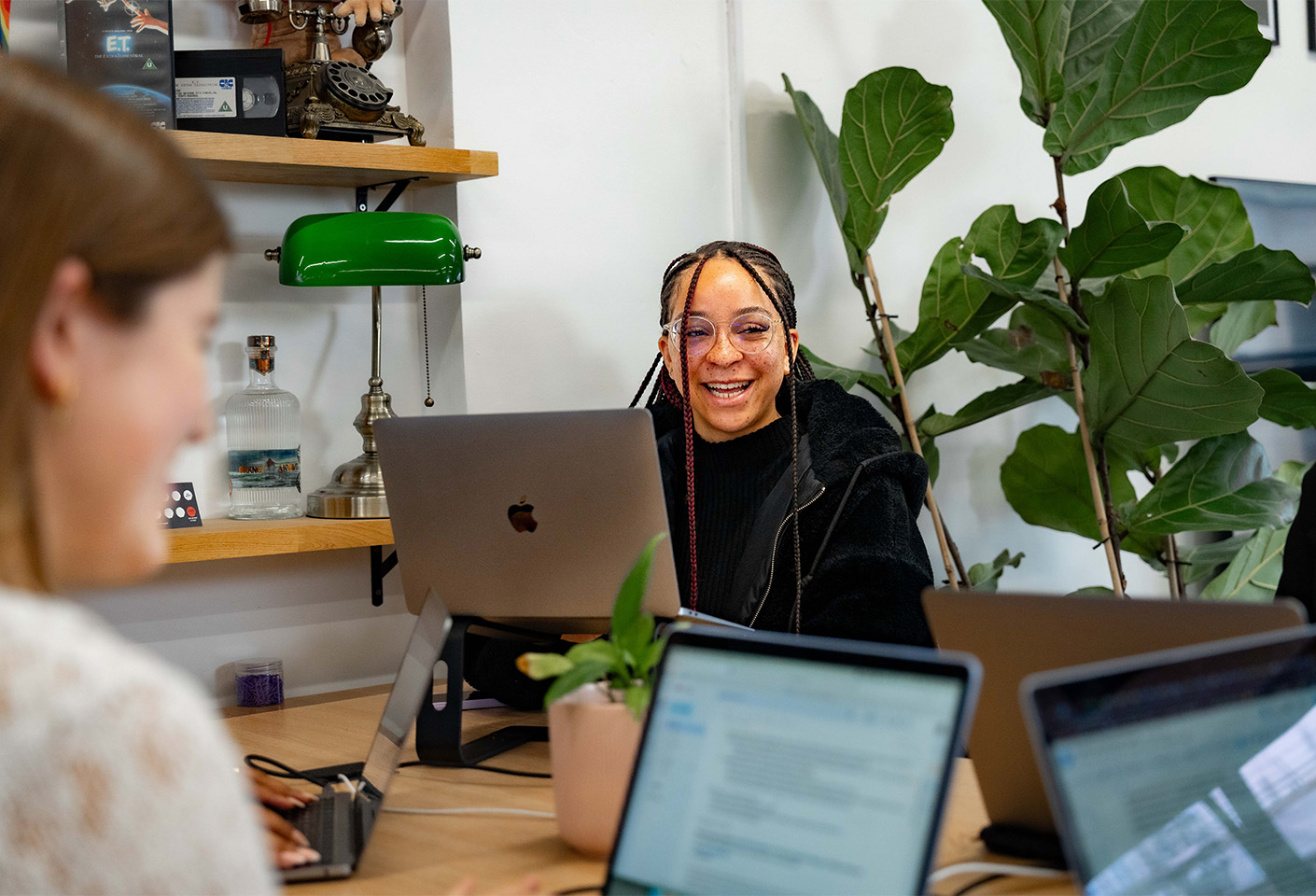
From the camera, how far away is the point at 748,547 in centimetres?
193

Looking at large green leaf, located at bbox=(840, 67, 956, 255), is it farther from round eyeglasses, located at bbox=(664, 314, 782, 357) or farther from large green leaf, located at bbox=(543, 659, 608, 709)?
large green leaf, located at bbox=(543, 659, 608, 709)

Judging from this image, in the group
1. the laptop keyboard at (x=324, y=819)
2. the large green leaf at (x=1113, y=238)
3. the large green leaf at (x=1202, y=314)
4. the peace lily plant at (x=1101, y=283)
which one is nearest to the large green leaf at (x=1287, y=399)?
the peace lily plant at (x=1101, y=283)

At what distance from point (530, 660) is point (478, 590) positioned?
0.42 m

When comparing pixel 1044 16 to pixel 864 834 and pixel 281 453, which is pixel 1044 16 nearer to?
pixel 281 453

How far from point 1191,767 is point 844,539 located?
110cm

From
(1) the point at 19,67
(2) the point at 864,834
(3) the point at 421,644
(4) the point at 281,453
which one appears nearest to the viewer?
(1) the point at 19,67

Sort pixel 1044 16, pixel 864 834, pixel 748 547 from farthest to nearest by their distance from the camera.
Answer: pixel 1044 16, pixel 748 547, pixel 864 834

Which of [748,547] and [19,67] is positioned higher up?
[19,67]

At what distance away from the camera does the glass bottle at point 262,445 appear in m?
2.07

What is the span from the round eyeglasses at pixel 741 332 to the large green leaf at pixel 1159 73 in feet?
2.69

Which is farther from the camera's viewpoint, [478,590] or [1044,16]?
[1044,16]

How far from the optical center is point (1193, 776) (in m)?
0.75

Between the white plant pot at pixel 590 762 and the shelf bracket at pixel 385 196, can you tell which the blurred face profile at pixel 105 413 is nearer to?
the white plant pot at pixel 590 762

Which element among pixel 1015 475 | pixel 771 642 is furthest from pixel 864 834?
pixel 1015 475
